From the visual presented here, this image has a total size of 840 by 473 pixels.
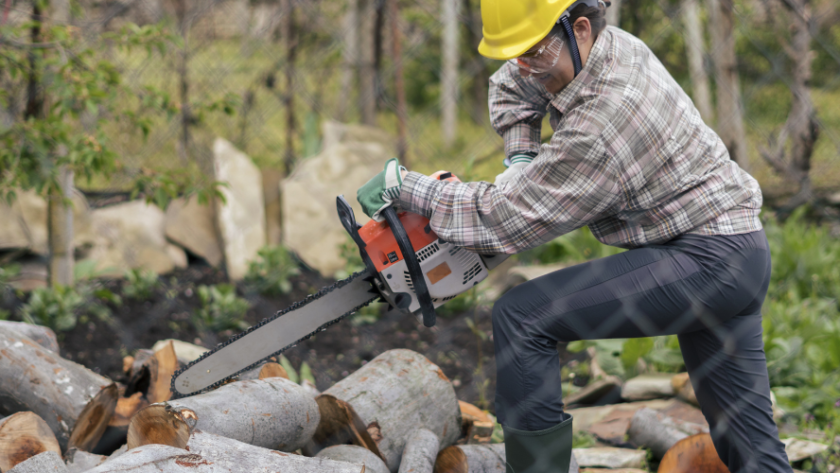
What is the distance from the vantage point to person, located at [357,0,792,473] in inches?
57.2

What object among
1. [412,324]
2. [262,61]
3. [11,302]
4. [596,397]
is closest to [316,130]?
[262,61]

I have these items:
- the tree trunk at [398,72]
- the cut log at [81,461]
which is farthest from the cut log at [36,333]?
the tree trunk at [398,72]

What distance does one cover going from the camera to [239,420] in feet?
5.18

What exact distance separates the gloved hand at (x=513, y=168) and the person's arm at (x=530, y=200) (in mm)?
114

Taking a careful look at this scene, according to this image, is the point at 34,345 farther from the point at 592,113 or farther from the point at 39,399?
the point at 592,113

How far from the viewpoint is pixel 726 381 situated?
1.75m

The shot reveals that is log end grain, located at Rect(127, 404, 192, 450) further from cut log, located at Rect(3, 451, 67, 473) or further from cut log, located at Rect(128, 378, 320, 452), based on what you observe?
cut log, located at Rect(3, 451, 67, 473)

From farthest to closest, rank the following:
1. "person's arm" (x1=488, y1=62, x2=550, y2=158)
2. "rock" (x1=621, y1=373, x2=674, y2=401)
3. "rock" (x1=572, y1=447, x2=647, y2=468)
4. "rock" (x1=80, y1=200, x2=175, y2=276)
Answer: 1. "rock" (x1=80, y1=200, x2=175, y2=276)
2. "rock" (x1=621, y1=373, x2=674, y2=401)
3. "rock" (x1=572, y1=447, x2=647, y2=468)
4. "person's arm" (x1=488, y1=62, x2=550, y2=158)

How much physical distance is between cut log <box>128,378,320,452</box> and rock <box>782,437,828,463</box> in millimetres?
1573

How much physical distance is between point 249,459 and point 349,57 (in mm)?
4083

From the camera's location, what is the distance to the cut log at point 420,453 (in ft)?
5.49

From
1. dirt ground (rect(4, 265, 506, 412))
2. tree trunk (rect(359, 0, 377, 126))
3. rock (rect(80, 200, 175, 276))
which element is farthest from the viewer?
tree trunk (rect(359, 0, 377, 126))

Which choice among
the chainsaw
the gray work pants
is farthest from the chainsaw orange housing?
the gray work pants

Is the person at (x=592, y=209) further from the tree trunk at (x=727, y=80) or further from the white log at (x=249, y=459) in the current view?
the tree trunk at (x=727, y=80)
